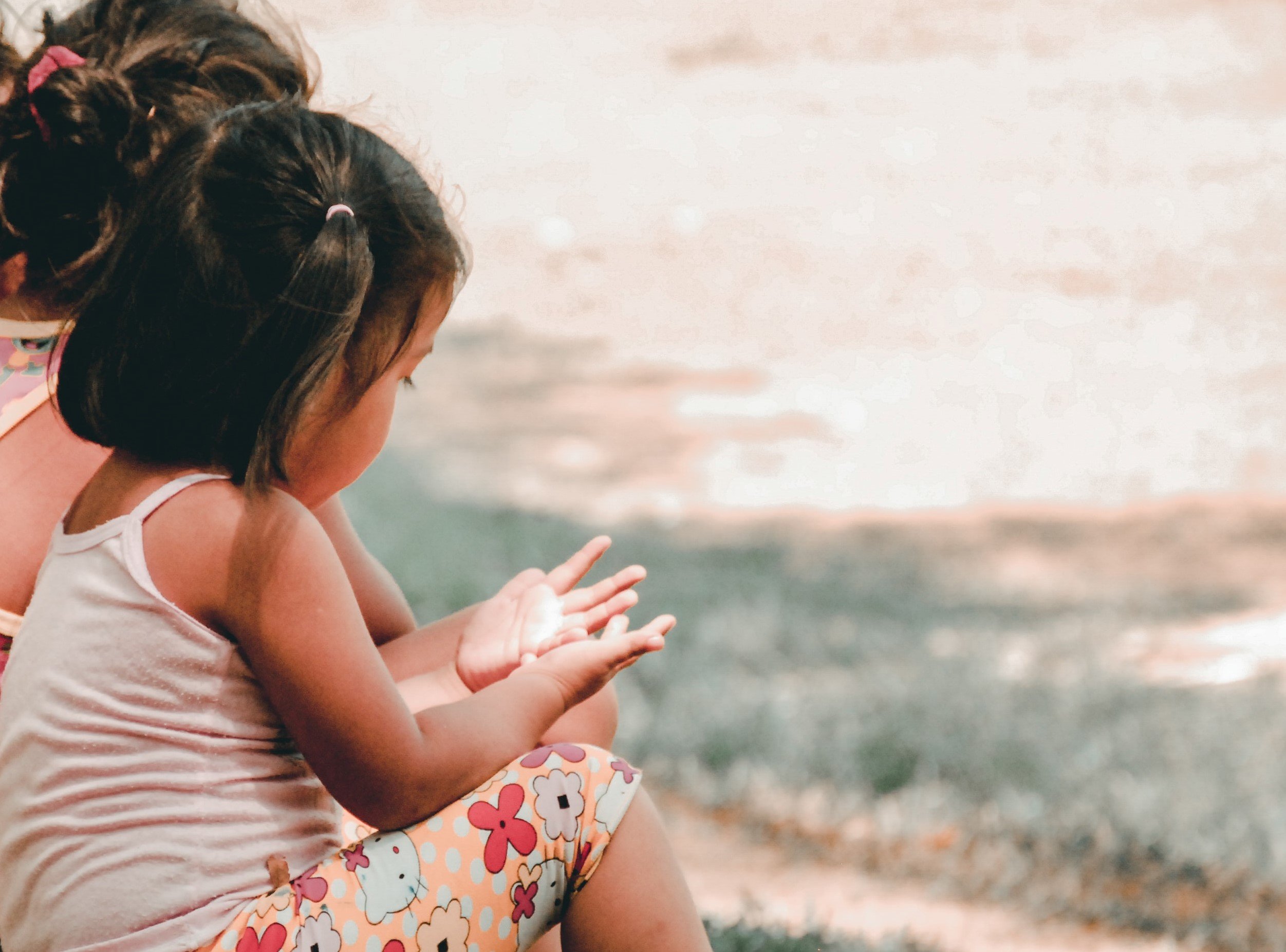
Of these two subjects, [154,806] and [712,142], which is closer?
[154,806]

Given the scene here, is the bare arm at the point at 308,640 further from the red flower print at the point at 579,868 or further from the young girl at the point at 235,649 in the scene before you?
the red flower print at the point at 579,868

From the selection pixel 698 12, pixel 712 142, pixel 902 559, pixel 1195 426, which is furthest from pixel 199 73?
pixel 698 12

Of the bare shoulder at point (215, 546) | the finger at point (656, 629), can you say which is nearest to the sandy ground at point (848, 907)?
the finger at point (656, 629)

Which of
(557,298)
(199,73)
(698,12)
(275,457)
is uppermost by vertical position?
(199,73)

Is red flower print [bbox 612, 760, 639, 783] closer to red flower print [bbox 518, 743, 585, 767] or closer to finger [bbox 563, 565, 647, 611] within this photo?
red flower print [bbox 518, 743, 585, 767]

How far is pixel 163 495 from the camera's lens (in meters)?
1.29

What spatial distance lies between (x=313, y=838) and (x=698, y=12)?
8693 millimetres

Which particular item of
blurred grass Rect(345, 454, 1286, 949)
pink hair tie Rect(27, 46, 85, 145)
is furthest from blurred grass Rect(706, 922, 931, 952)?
pink hair tie Rect(27, 46, 85, 145)

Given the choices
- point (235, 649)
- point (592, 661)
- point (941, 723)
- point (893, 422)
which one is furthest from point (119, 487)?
point (893, 422)

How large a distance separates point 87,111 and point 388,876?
31.9 inches

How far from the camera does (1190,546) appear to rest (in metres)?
3.89

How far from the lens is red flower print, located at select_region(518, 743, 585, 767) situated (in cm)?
141

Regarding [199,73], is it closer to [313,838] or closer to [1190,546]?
[313,838]

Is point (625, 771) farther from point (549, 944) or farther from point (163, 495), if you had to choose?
point (163, 495)
